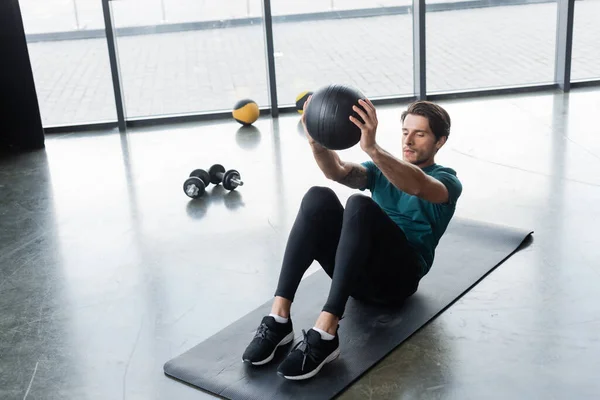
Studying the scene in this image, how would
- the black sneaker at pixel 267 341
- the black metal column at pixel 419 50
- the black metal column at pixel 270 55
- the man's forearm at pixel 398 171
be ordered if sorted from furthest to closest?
the black metal column at pixel 419 50
the black metal column at pixel 270 55
the black sneaker at pixel 267 341
the man's forearm at pixel 398 171

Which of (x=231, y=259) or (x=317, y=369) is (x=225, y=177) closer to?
→ (x=231, y=259)

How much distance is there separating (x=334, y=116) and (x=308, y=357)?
0.70m

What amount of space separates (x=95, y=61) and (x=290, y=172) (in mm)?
2067

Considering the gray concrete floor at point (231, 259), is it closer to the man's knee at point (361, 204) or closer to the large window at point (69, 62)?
the large window at point (69, 62)

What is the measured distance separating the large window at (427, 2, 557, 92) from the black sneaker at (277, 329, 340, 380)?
390 centimetres

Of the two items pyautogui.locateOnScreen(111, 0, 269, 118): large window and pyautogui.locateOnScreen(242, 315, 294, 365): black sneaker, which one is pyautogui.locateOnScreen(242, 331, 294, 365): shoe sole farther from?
pyautogui.locateOnScreen(111, 0, 269, 118): large window

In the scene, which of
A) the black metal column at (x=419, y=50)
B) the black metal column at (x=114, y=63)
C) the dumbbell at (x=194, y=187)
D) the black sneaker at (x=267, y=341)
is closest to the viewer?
the black sneaker at (x=267, y=341)

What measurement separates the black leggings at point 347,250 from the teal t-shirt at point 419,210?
0.07 meters

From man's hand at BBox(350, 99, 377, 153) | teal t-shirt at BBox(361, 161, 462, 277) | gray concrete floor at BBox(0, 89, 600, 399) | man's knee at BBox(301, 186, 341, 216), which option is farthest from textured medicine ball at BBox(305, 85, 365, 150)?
gray concrete floor at BBox(0, 89, 600, 399)

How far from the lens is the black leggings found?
2.16 m

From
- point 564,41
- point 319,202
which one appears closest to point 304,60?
point 564,41

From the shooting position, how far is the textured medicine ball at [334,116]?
216 cm

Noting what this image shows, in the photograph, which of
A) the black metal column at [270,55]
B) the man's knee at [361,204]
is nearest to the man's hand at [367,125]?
the man's knee at [361,204]

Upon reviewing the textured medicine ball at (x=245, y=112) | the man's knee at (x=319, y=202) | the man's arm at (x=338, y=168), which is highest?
the man's arm at (x=338, y=168)
